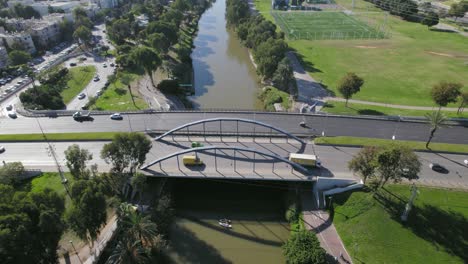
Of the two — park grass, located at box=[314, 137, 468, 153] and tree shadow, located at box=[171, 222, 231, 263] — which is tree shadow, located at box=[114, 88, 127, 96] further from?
park grass, located at box=[314, 137, 468, 153]

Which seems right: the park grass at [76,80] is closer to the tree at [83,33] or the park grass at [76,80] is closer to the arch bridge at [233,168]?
the tree at [83,33]

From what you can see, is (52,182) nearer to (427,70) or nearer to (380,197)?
(380,197)

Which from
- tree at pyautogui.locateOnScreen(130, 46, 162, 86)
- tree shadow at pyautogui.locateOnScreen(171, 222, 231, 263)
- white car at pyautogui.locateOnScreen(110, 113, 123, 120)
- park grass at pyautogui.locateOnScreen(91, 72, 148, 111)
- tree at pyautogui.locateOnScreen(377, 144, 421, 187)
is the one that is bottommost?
→ tree shadow at pyautogui.locateOnScreen(171, 222, 231, 263)

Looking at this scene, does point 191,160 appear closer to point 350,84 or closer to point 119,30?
point 350,84

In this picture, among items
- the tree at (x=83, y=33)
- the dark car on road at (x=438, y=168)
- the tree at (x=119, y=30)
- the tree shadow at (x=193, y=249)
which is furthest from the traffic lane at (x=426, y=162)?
the tree at (x=83, y=33)

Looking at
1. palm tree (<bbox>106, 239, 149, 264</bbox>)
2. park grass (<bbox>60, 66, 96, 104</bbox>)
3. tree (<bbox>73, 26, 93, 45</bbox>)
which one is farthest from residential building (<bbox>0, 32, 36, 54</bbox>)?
palm tree (<bbox>106, 239, 149, 264</bbox>)

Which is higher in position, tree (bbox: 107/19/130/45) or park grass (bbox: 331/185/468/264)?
tree (bbox: 107/19/130/45)
